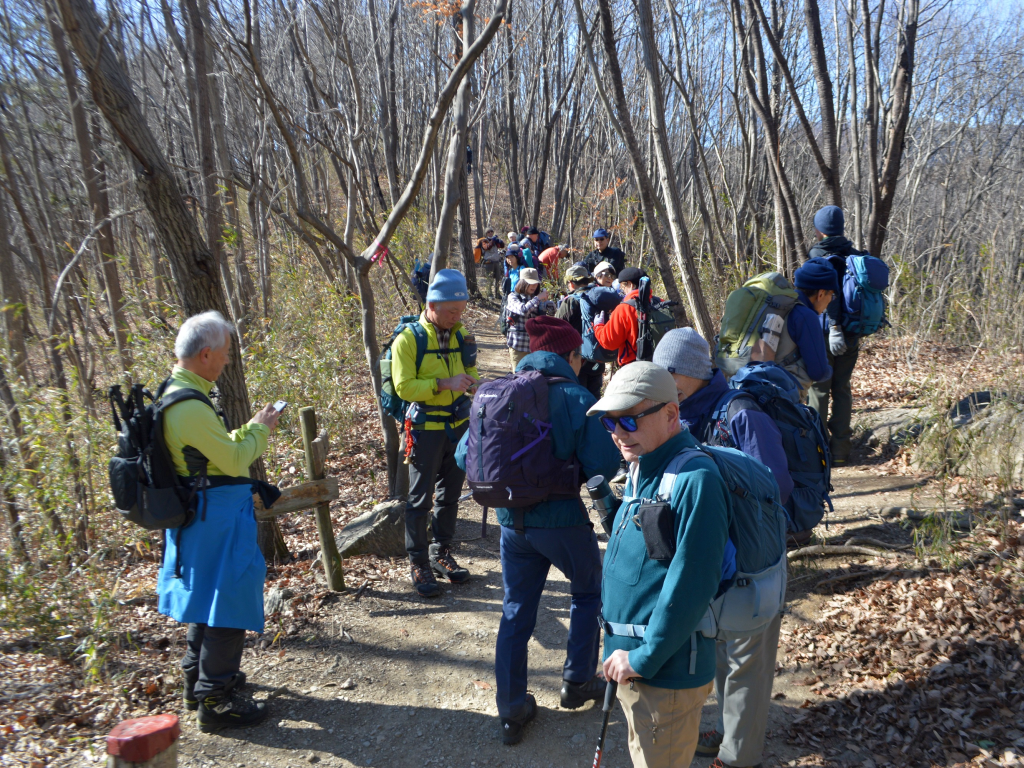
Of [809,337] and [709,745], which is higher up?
[809,337]

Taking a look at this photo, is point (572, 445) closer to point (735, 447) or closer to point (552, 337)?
point (552, 337)

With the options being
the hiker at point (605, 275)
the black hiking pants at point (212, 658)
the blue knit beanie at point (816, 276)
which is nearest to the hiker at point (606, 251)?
the hiker at point (605, 275)

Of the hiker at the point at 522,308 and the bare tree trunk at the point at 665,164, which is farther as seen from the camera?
the hiker at the point at 522,308

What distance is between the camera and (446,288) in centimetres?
412

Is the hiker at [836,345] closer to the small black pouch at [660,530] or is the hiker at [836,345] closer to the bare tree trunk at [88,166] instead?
the small black pouch at [660,530]

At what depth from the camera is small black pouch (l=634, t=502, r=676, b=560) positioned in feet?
6.32

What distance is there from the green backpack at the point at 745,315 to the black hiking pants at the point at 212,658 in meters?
3.26

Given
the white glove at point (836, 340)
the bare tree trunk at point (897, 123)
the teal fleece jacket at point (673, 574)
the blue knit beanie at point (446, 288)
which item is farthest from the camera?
the bare tree trunk at point (897, 123)

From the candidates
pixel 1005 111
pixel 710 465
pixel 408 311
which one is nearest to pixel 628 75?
pixel 1005 111

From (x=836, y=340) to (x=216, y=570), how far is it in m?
5.07

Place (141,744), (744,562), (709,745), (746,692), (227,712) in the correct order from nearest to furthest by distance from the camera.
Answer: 1. (141,744)
2. (744,562)
3. (746,692)
4. (709,745)
5. (227,712)

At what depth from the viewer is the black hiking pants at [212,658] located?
3127 millimetres

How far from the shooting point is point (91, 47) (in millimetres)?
3783

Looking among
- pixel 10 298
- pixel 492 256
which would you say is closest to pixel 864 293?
pixel 10 298
